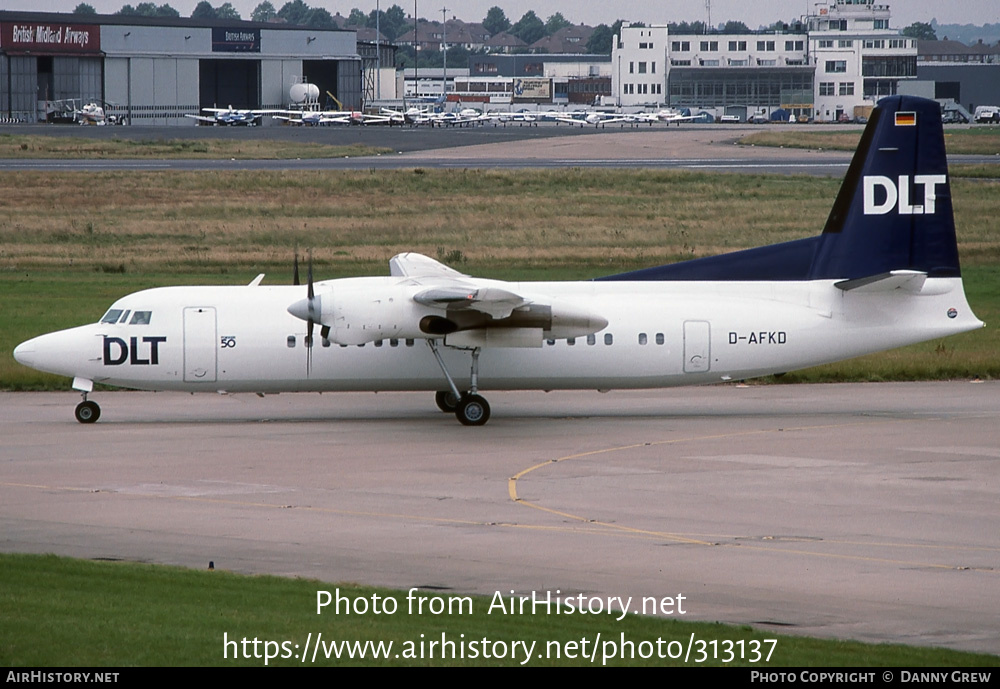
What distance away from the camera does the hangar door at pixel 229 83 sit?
15200 centimetres

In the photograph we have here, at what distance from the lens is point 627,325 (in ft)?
84.1

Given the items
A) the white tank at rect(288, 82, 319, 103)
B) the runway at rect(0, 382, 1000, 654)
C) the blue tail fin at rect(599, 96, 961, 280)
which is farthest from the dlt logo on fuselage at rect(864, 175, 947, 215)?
the white tank at rect(288, 82, 319, 103)

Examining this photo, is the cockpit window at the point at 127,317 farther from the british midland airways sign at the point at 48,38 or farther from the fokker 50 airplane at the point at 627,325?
the british midland airways sign at the point at 48,38

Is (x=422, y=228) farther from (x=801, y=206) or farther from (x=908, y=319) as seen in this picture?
(x=908, y=319)

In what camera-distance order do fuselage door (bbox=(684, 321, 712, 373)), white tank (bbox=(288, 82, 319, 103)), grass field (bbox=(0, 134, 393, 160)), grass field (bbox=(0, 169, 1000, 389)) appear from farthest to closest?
white tank (bbox=(288, 82, 319, 103))
grass field (bbox=(0, 134, 393, 160))
grass field (bbox=(0, 169, 1000, 389))
fuselage door (bbox=(684, 321, 712, 373))

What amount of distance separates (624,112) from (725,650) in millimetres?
176685

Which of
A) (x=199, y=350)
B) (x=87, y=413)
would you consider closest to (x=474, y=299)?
(x=199, y=350)

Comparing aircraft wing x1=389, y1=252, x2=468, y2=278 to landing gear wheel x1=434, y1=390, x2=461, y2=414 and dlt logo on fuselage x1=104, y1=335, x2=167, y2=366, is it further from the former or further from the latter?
dlt logo on fuselage x1=104, y1=335, x2=167, y2=366

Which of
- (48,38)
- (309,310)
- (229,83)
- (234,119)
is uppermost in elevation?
(48,38)

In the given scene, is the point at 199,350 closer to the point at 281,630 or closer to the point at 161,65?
the point at 281,630

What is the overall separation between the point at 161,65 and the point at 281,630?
140015 millimetres

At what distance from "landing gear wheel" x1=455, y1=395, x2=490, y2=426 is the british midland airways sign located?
118 metres

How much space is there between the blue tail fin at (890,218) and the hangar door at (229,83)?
133386 mm

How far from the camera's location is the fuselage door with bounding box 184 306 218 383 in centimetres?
2539
